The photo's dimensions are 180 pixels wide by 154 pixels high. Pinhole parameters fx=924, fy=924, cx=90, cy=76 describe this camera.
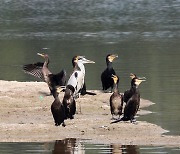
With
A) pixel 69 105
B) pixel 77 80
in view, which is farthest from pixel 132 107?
pixel 77 80

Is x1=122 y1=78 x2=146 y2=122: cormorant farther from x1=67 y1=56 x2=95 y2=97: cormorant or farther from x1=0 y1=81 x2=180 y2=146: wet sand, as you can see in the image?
x1=67 y1=56 x2=95 y2=97: cormorant

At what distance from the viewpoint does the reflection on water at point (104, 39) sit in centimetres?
2750

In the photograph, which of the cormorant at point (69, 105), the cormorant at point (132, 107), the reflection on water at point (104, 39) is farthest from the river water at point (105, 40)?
the cormorant at point (69, 105)

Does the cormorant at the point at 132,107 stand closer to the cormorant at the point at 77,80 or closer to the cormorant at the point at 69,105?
the cormorant at the point at 69,105

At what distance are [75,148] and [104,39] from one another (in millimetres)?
26795

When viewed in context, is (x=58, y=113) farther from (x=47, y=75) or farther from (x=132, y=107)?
(x=47, y=75)

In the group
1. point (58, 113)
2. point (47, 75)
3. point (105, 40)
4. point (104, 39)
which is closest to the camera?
point (58, 113)

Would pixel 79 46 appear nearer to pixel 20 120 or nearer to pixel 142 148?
pixel 20 120

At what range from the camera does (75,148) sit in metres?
17.4

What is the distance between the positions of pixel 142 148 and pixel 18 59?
2139cm

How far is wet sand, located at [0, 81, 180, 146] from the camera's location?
1851 centimetres

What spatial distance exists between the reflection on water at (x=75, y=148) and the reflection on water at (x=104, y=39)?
1924 millimetres

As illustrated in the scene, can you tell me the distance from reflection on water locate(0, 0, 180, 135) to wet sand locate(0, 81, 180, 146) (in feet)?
2.82

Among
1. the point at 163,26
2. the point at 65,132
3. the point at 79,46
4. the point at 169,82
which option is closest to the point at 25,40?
the point at 79,46
